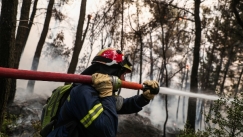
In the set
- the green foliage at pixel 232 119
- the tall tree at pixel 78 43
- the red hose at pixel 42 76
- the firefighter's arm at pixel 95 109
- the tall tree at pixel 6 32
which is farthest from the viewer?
the tall tree at pixel 78 43

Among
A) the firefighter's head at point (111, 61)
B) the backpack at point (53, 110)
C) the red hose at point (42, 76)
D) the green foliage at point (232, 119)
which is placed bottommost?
the green foliage at point (232, 119)

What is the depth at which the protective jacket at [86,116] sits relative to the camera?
2.40 metres

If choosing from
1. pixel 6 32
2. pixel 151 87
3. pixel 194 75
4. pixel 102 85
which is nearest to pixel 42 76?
pixel 102 85

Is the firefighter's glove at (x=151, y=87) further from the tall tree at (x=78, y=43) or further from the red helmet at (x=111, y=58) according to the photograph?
the tall tree at (x=78, y=43)

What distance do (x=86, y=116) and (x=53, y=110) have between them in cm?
56

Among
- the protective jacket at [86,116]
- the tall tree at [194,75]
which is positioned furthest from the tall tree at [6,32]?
the tall tree at [194,75]

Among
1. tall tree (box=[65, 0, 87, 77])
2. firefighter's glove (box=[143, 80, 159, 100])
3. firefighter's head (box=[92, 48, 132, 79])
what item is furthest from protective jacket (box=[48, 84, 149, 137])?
tall tree (box=[65, 0, 87, 77])

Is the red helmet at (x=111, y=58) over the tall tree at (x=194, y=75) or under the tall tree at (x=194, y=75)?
over

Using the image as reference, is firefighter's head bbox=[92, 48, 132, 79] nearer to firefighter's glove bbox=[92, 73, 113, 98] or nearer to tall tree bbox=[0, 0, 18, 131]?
firefighter's glove bbox=[92, 73, 113, 98]

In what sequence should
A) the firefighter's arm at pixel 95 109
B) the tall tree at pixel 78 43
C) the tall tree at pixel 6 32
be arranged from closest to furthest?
1. the firefighter's arm at pixel 95 109
2. the tall tree at pixel 6 32
3. the tall tree at pixel 78 43

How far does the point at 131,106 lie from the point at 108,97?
35.9 inches

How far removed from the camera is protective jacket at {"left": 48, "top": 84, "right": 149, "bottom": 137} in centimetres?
240

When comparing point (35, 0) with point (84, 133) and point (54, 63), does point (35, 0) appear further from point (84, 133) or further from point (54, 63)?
point (54, 63)

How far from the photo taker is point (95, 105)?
8.04 ft
